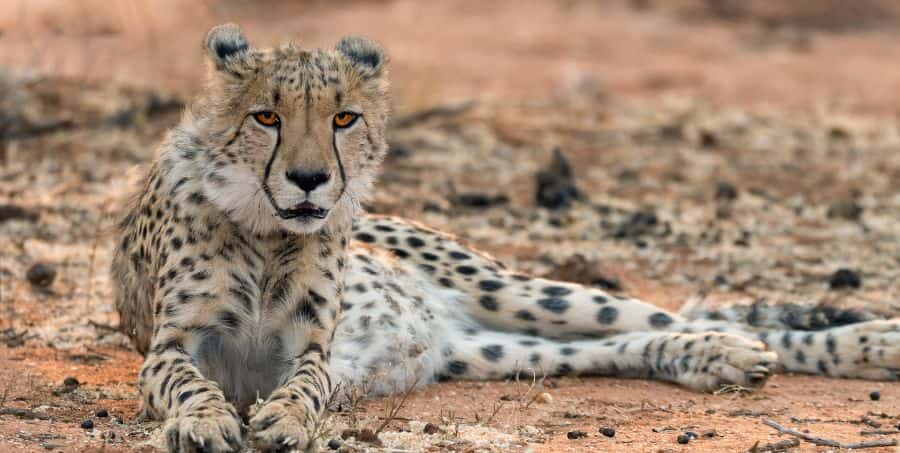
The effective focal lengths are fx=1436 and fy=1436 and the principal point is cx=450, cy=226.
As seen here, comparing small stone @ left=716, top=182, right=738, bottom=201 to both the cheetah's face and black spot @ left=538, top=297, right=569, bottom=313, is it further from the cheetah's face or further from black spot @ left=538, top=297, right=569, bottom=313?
the cheetah's face

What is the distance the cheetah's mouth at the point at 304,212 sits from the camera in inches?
157

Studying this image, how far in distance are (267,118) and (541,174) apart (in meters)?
4.63

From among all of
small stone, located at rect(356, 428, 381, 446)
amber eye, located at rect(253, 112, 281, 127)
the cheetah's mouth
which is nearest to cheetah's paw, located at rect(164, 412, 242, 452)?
small stone, located at rect(356, 428, 381, 446)

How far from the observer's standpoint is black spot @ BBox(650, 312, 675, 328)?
18.8 feet

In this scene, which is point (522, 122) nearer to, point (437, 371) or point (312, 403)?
point (437, 371)

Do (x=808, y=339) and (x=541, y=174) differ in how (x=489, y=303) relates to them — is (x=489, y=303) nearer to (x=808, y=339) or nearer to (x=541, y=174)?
(x=808, y=339)

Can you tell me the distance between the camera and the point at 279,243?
4.43 m

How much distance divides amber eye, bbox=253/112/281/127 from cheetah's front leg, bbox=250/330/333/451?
690mm

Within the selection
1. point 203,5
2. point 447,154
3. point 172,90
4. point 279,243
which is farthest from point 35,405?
point 203,5

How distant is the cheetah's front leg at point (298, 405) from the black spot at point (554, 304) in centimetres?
146

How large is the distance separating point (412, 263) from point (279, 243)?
1.37 metres

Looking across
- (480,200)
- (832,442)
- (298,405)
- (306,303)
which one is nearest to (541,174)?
(480,200)

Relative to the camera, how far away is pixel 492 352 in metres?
5.44

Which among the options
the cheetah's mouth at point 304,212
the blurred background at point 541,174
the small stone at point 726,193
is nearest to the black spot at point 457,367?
the blurred background at point 541,174
